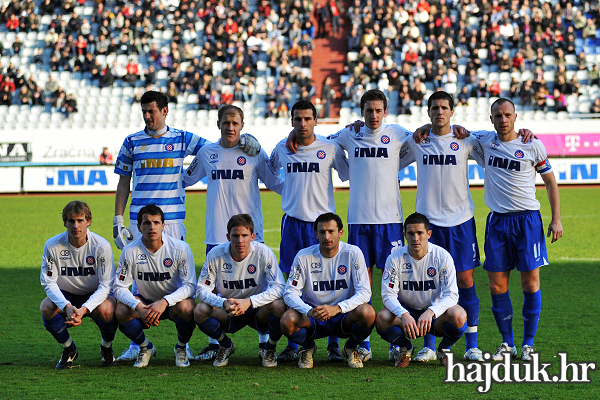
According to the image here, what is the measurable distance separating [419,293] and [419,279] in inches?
4.5

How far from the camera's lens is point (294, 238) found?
6156mm

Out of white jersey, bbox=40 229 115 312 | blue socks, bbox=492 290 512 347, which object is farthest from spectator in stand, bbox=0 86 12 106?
blue socks, bbox=492 290 512 347

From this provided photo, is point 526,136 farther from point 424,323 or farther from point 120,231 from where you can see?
point 120,231

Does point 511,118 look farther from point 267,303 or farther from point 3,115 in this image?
point 3,115

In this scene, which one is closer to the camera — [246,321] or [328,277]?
[328,277]

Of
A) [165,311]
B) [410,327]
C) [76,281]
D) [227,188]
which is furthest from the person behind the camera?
[227,188]

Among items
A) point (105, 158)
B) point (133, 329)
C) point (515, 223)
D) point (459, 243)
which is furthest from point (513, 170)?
point (105, 158)

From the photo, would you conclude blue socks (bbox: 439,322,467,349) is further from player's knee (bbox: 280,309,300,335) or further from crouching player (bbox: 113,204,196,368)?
crouching player (bbox: 113,204,196,368)

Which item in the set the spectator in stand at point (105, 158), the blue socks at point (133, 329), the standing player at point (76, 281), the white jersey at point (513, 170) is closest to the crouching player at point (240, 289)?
the blue socks at point (133, 329)

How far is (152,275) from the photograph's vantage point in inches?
228

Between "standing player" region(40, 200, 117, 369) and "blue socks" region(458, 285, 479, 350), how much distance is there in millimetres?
2730

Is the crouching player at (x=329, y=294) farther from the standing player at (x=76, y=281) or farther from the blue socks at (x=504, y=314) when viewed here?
the standing player at (x=76, y=281)

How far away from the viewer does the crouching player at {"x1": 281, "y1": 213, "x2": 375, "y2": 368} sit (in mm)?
5500

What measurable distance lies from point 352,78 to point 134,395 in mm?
22456
